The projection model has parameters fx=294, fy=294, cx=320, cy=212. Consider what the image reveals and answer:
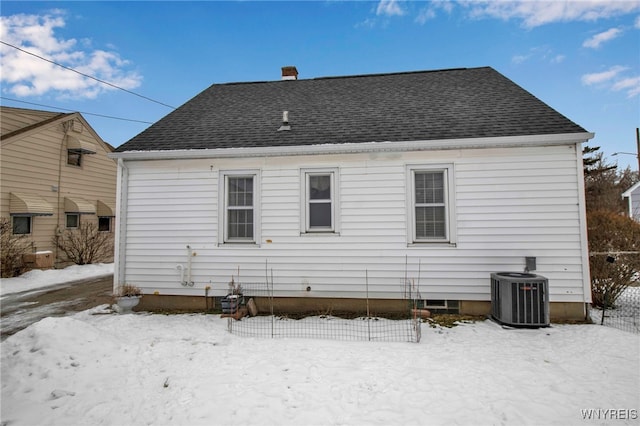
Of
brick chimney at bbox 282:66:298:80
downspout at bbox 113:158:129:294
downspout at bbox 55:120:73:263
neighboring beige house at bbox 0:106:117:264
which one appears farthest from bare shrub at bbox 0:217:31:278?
brick chimney at bbox 282:66:298:80

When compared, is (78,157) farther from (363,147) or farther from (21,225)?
(363,147)

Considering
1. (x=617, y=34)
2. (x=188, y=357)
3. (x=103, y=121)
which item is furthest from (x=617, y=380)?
(x=103, y=121)

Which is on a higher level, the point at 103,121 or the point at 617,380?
the point at 103,121

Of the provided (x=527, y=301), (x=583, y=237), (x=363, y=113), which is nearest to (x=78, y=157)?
(x=363, y=113)

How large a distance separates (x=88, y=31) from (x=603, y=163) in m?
33.0

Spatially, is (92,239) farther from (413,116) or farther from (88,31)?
(413,116)

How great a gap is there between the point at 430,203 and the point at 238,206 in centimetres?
435

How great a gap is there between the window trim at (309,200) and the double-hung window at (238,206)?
1.18 m

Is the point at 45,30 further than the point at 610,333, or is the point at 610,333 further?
the point at 45,30

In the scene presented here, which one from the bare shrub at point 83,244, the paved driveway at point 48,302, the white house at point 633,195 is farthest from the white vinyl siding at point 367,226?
the white house at point 633,195

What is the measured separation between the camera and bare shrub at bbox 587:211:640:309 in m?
6.30

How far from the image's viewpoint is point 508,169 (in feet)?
19.9

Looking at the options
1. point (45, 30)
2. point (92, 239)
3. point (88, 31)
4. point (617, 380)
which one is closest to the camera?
point (617, 380)

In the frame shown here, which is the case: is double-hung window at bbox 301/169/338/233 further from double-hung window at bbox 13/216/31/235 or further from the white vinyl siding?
double-hung window at bbox 13/216/31/235
